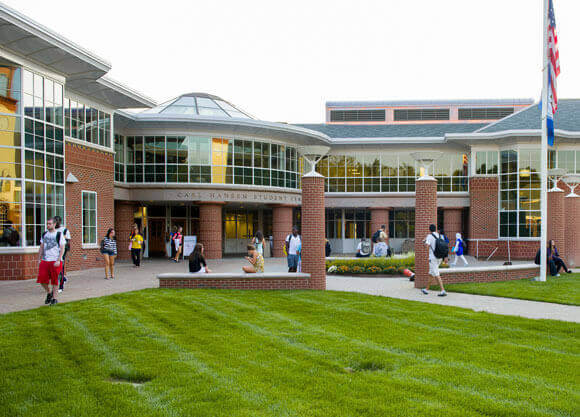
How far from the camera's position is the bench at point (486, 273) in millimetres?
16000

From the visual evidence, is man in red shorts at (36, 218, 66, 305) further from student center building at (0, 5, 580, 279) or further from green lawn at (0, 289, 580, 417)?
student center building at (0, 5, 580, 279)

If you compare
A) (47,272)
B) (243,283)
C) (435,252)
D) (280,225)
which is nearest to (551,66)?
(435,252)

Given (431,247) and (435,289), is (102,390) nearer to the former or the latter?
(431,247)

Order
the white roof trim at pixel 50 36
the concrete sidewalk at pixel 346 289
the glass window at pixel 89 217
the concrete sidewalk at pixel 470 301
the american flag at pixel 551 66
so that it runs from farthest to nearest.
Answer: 1. the glass window at pixel 89 217
2. the american flag at pixel 551 66
3. the white roof trim at pixel 50 36
4. the concrete sidewalk at pixel 346 289
5. the concrete sidewalk at pixel 470 301

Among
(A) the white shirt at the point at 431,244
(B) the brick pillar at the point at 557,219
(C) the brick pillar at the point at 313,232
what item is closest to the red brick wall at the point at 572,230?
(B) the brick pillar at the point at 557,219

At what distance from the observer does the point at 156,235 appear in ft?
105

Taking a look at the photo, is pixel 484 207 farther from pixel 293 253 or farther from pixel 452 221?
pixel 293 253

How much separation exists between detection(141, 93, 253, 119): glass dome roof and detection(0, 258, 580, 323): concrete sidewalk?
41.4 ft

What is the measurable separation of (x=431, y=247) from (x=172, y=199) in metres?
16.7

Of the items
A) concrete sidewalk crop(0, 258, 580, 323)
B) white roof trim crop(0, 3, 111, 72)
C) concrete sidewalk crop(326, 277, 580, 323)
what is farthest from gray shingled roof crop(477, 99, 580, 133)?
white roof trim crop(0, 3, 111, 72)

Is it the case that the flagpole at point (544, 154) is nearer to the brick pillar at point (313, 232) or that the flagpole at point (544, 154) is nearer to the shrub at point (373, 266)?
the shrub at point (373, 266)

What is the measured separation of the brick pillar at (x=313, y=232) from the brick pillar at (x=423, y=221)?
283 cm

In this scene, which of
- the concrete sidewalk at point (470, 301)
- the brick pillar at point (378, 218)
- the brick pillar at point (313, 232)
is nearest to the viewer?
the concrete sidewalk at point (470, 301)

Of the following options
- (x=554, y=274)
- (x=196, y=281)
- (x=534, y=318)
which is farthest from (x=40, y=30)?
(x=554, y=274)
